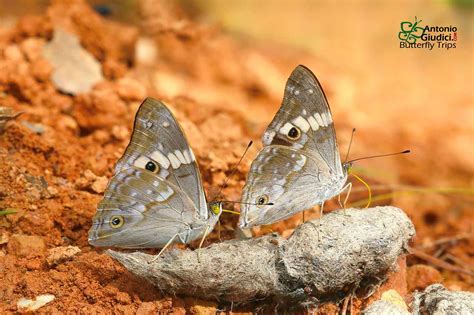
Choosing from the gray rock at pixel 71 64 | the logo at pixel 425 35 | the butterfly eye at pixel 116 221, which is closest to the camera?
the butterfly eye at pixel 116 221

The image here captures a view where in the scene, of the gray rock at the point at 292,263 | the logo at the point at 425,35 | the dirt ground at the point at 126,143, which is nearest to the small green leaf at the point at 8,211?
the dirt ground at the point at 126,143

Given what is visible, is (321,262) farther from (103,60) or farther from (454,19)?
(454,19)

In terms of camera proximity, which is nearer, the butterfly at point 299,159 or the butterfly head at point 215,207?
the butterfly head at point 215,207

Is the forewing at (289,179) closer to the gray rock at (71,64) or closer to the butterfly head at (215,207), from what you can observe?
the butterfly head at (215,207)

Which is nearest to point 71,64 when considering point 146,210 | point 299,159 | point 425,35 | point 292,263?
point 146,210

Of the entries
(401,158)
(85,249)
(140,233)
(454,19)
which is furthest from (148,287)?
(454,19)

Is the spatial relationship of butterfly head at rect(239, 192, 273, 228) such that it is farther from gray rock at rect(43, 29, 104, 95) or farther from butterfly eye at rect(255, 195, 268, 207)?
gray rock at rect(43, 29, 104, 95)
